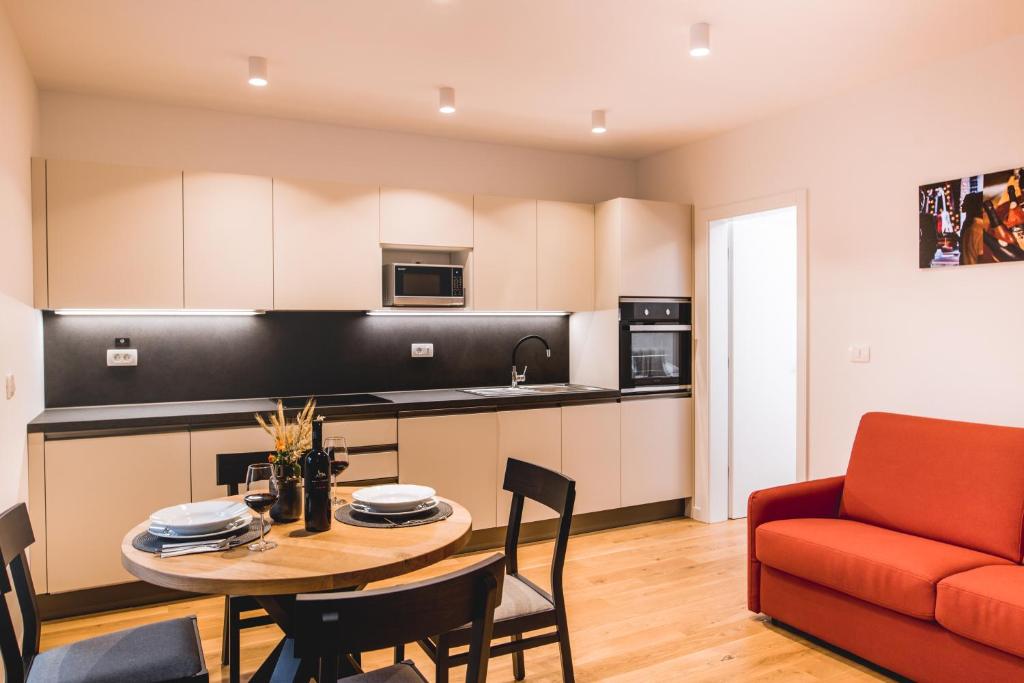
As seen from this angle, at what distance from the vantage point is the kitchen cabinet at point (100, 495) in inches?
130


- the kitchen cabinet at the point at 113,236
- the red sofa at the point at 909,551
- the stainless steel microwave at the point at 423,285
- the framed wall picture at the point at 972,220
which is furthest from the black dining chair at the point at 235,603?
the framed wall picture at the point at 972,220

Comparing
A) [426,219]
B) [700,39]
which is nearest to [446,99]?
[426,219]

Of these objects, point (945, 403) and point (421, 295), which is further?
point (421, 295)

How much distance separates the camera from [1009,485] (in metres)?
2.85

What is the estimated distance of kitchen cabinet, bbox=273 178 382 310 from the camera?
4035mm

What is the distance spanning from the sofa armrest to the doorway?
1589mm

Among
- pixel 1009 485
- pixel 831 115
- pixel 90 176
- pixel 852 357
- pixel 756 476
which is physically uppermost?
pixel 831 115

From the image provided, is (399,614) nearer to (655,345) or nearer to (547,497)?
(547,497)

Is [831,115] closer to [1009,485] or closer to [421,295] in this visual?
[1009,485]

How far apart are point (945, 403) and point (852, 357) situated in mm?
555

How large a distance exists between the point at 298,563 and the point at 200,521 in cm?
39

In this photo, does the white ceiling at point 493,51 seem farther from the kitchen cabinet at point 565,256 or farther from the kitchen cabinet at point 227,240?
the kitchen cabinet at point 565,256

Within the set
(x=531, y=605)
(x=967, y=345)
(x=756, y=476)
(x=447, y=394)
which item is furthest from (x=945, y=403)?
(x=447, y=394)

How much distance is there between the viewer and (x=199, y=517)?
2.06 metres
